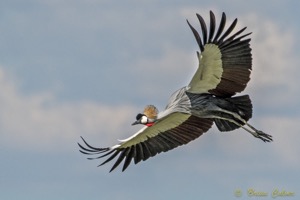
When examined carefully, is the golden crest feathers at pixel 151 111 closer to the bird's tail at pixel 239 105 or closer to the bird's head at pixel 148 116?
the bird's head at pixel 148 116

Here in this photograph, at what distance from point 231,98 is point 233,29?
200cm

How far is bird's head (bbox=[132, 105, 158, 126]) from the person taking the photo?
2878 cm

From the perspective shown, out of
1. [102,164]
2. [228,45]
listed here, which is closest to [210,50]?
[228,45]

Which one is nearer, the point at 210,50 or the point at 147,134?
the point at 210,50

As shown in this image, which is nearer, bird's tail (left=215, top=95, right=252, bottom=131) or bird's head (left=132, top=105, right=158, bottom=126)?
bird's tail (left=215, top=95, right=252, bottom=131)

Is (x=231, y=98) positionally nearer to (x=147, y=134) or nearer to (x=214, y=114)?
(x=214, y=114)

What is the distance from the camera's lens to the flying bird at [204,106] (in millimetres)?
27328

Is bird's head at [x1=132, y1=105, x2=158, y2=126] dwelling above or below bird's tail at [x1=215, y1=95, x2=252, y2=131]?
above

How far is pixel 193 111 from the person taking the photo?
28.5 m

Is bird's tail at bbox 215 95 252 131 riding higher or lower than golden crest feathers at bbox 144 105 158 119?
lower

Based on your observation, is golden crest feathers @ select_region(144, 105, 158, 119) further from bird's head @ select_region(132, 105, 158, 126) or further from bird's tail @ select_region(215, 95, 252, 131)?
bird's tail @ select_region(215, 95, 252, 131)

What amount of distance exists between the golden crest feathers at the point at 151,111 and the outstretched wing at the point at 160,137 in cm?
55

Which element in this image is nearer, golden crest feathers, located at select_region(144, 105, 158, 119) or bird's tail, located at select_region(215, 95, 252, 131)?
bird's tail, located at select_region(215, 95, 252, 131)

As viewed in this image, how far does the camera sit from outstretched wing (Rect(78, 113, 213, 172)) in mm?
29547
